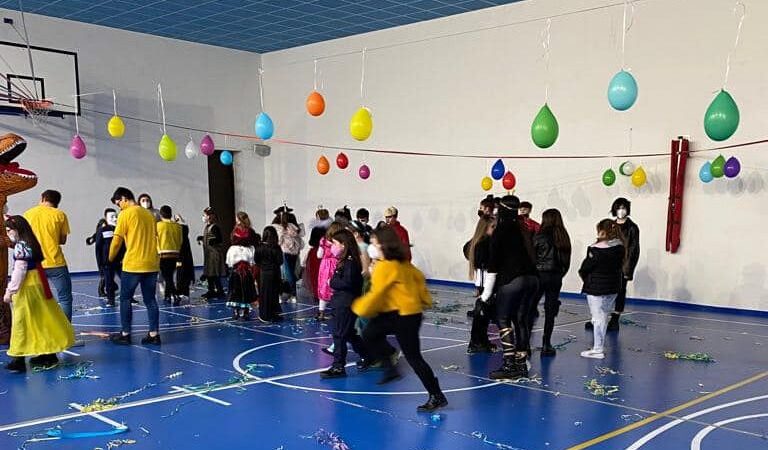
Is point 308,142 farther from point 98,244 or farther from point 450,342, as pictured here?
point 450,342

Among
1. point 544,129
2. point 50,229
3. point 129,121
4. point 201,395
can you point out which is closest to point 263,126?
point 50,229

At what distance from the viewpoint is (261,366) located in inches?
269

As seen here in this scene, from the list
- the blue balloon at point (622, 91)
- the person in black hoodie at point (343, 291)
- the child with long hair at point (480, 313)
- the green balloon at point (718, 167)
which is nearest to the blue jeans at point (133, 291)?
the person in black hoodie at point (343, 291)

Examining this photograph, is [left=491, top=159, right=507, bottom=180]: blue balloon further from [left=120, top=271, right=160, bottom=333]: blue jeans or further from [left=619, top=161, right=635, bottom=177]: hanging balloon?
[left=120, top=271, right=160, bottom=333]: blue jeans

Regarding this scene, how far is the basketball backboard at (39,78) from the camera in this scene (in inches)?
536

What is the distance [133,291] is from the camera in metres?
7.76

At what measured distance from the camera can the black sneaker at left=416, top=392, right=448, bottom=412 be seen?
525 cm

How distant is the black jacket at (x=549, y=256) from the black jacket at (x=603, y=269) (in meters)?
0.21

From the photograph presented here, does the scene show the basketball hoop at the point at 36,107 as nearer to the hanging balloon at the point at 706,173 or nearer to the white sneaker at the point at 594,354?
the white sneaker at the point at 594,354

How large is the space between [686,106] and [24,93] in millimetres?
12352

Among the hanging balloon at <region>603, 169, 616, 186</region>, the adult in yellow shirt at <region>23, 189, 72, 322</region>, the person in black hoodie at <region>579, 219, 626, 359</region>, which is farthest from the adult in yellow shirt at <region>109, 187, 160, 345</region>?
the hanging balloon at <region>603, 169, 616, 186</region>

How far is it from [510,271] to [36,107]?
11399mm

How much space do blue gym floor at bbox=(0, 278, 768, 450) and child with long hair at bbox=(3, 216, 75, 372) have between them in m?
0.26

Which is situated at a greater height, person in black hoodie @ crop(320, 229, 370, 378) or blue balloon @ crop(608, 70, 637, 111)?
blue balloon @ crop(608, 70, 637, 111)
